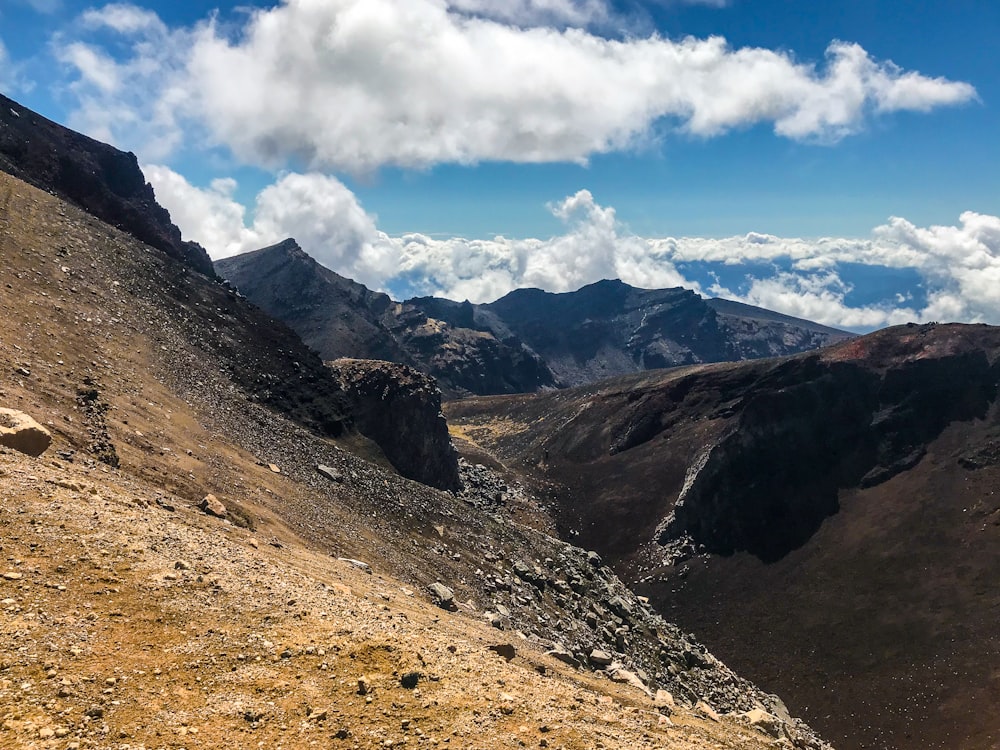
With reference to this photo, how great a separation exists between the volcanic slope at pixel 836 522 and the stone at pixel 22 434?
73223mm

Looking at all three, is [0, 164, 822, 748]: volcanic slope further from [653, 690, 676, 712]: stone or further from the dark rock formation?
the dark rock formation

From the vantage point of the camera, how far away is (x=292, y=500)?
45938 mm

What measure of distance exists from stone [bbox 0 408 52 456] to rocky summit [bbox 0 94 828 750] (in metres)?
0.18

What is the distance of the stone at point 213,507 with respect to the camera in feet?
108

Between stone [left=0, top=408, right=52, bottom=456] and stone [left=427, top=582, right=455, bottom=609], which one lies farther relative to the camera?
stone [left=427, top=582, right=455, bottom=609]

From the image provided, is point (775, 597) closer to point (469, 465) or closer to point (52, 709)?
point (469, 465)

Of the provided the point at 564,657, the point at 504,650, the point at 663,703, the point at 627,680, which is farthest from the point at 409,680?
the point at 627,680

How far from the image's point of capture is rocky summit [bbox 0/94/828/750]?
53.2 ft

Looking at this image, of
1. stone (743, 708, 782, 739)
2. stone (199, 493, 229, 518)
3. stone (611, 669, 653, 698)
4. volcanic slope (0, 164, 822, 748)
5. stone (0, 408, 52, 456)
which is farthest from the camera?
stone (611, 669, 653, 698)

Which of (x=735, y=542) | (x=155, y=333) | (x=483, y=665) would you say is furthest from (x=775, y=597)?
(x=155, y=333)

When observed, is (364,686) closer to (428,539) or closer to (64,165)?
(428,539)

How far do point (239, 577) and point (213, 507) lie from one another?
12.3 meters

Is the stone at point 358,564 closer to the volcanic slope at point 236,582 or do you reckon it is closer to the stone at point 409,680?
the volcanic slope at point 236,582

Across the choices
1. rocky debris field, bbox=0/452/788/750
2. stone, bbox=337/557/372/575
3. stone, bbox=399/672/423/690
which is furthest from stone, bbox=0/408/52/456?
stone, bbox=399/672/423/690
